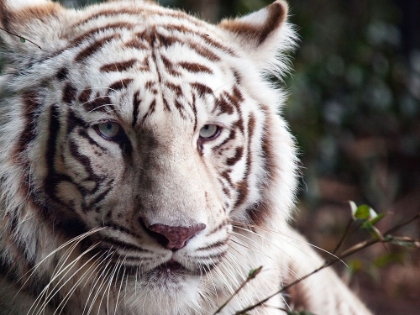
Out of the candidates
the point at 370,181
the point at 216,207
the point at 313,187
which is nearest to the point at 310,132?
the point at 313,187

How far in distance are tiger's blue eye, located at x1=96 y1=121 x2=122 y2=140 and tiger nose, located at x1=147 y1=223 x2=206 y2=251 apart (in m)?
0.38

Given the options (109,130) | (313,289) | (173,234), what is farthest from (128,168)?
(313,289)

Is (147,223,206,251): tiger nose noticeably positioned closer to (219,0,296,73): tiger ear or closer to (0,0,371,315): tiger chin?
(0,0,371,315): tiger chin

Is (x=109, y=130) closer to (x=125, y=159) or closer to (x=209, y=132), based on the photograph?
(x=125, y=159)

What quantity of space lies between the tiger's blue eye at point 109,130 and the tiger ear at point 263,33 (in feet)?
2.51

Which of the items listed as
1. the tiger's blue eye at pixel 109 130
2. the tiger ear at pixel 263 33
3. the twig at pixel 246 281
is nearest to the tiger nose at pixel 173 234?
the twig at pixel 246 281

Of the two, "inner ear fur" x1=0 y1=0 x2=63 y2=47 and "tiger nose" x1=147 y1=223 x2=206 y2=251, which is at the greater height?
"inner ear fur" x1=0 y1=0 x2=63 y2=47

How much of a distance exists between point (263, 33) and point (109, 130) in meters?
0.87

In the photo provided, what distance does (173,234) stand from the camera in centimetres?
234

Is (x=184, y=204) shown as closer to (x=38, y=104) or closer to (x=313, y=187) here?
(x=38, y=104)

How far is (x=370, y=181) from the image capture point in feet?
22.7

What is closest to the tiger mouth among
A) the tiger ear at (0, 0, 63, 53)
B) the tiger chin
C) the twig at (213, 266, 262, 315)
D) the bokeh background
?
the tiger chin

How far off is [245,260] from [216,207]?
394 millimetres

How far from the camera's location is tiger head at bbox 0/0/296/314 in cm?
246
